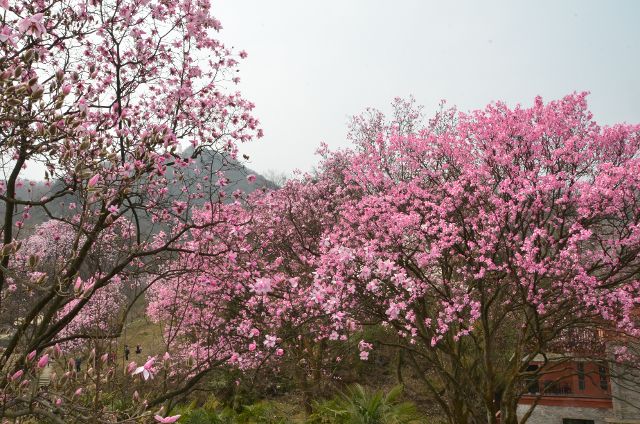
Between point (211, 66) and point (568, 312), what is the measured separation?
8544 mm

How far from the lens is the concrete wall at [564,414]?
661 inches

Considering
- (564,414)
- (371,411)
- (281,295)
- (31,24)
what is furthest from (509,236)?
(564,414)

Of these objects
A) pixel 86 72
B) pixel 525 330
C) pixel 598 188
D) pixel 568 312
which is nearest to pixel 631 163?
pixel 598 188

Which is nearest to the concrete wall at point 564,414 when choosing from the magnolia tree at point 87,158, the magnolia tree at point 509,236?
the magnolia tree at point 509,236

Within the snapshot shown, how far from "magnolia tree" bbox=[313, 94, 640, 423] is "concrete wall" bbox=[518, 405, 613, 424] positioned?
303 inches

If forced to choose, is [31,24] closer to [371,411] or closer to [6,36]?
[6,36]

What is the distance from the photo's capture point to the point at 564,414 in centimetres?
1728

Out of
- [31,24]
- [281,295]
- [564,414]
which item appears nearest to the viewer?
[31,24]

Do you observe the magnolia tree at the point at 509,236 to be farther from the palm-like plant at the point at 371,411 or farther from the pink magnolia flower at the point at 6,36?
the pink magnolia flower at the point at 6,36

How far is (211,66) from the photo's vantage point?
899cm

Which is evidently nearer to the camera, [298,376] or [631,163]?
[631,163]

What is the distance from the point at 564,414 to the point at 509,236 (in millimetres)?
12130

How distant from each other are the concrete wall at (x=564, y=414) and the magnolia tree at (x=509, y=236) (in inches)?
303

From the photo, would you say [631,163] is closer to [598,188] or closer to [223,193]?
[598,188]
